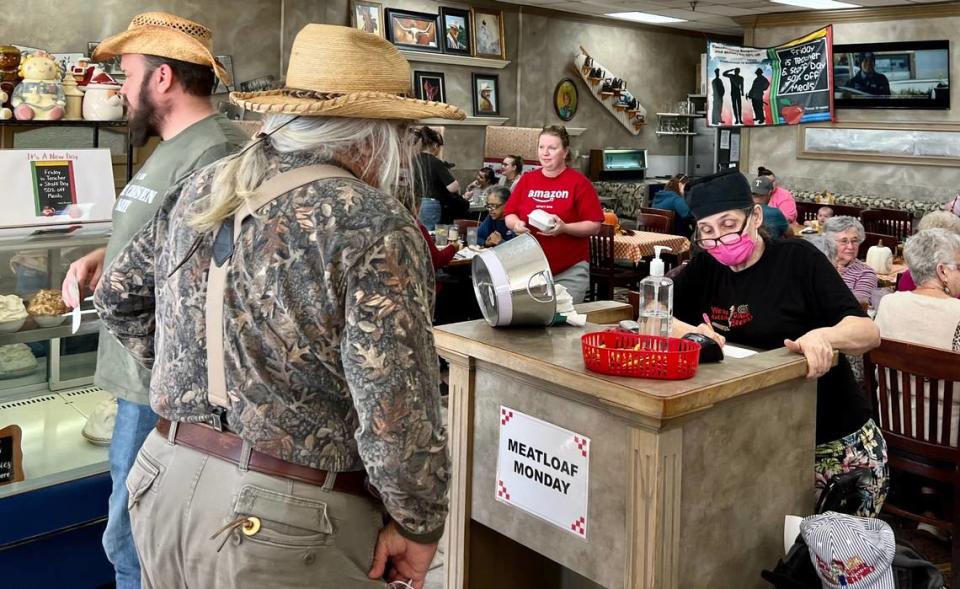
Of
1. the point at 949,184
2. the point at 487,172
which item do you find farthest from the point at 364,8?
the point at 949,184

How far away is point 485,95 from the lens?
12047 millimetres

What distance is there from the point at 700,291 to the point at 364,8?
8.58 meters

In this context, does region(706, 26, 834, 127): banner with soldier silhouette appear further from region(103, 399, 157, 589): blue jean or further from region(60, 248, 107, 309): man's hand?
region(103, 399, 157, 589): blue jean

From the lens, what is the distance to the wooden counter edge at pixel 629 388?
1.87 meters

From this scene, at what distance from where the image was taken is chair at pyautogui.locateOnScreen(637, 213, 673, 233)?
8.46 meters

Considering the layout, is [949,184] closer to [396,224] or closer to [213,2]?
[213,2]

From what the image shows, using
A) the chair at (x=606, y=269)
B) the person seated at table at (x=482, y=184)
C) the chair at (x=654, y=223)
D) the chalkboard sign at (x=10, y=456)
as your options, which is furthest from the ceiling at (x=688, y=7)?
the chalkboard sign at (x=10, y=456)

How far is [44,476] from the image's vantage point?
9.05 ft

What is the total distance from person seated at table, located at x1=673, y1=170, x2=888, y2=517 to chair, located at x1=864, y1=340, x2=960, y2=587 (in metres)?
0.48

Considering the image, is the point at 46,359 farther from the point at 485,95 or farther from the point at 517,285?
the point at 485,95

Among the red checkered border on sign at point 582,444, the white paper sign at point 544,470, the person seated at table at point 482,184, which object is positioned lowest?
the white paper sign at point 544,470

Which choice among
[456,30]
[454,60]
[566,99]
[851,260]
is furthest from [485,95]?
[851,260]

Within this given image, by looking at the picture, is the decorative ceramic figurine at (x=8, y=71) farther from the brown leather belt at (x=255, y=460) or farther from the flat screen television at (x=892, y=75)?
the flat screen television at (x=892, y=75)

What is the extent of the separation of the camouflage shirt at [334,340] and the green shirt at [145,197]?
0.87 metres
